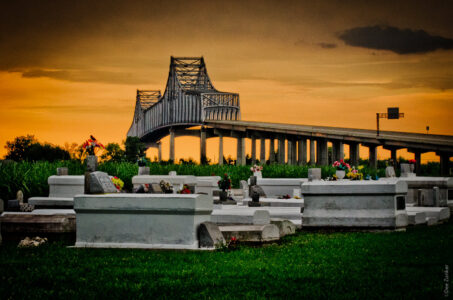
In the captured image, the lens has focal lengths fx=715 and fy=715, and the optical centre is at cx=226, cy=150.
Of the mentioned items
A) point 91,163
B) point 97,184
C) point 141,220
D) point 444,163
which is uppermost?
point 444,163

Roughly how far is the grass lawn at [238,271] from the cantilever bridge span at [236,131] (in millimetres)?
48276

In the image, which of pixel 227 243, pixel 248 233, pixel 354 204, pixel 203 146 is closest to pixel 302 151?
pixel 203 146

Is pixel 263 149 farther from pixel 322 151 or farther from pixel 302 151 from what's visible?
pixel 322 151

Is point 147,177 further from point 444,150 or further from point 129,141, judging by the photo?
point 129,141

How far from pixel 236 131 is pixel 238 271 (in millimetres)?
94456

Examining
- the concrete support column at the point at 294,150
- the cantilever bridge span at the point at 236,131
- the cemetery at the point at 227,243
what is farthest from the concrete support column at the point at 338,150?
the cemetery at the point at 227,243

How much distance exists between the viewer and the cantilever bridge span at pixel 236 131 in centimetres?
6724

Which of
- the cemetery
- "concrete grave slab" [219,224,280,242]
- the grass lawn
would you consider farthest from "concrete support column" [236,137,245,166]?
the grass lawn

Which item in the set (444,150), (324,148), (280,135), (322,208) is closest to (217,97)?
(280,135)

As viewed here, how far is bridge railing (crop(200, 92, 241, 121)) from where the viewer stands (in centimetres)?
13000

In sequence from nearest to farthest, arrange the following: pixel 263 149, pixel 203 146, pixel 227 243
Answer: pixel 227 243
pixel 263 149
pixel 203 146

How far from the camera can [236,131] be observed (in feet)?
348

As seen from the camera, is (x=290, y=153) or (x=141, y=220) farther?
(x=290, y=153)

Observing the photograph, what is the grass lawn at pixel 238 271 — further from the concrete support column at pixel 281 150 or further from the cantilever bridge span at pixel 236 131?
the concrete support column at pixel 281 150
